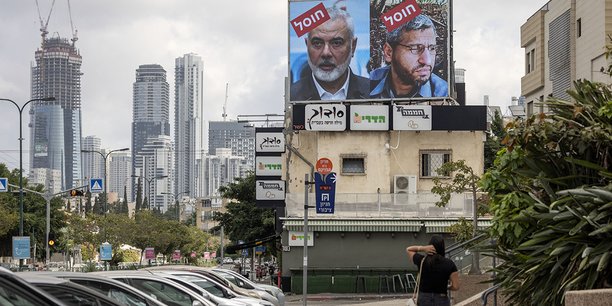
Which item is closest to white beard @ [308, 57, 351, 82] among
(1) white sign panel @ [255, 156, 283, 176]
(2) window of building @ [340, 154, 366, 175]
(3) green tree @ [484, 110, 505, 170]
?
(2) window of building @ [340, 154, 366, 175]

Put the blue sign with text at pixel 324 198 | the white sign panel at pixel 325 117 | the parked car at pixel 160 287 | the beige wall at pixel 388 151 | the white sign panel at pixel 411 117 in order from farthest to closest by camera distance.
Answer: the beige wall at pixel 388 151, the white sign panel at pixel 325 117, the white sign panel at pixel 411 117, the blue sign with text at pixel 324 198, the parked car at pixel 160 287

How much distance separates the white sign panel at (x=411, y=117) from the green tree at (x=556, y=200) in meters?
36.1

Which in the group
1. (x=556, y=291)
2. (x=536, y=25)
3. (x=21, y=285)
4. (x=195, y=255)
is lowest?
(x=195, y=255)

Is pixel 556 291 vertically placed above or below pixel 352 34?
below

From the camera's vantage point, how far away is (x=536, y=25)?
45.7 m

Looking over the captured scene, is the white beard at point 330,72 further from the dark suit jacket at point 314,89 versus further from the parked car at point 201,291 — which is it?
the parked car at point 201,291

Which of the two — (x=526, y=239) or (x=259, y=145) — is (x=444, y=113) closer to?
(x=259, y=145)

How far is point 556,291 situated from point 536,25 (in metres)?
34.8

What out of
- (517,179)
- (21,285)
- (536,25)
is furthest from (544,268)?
(536,25)

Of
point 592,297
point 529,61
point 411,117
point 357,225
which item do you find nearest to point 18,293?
point 592,297

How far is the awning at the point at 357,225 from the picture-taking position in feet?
153

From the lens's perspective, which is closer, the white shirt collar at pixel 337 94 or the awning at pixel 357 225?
the awning at pixel 357 225

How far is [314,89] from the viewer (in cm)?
5428

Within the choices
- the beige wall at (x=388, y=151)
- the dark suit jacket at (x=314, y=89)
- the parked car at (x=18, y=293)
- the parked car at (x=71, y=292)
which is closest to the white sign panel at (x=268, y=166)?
the beige wall at (x=388, y=151)
